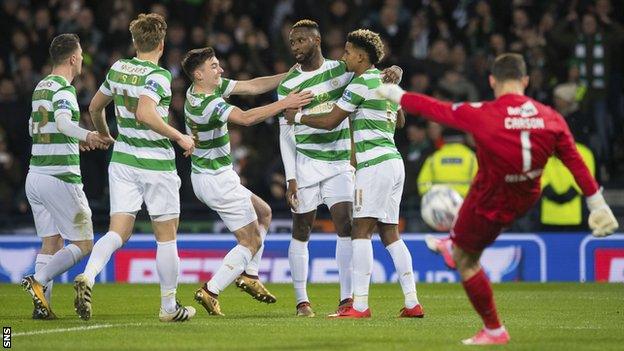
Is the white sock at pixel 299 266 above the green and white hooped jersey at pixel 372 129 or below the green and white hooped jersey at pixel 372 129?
below

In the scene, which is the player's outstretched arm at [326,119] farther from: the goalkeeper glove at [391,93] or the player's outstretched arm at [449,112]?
the player's outstretched arm at [449,112]

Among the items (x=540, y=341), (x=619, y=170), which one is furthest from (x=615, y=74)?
(x=540, y=341)

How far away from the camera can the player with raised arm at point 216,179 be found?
35.8ft

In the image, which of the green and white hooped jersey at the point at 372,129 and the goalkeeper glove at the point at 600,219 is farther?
the green and white hooped jersey at the point at 372,129

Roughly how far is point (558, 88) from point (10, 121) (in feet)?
27.4

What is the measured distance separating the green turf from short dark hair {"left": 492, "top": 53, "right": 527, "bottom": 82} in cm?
186

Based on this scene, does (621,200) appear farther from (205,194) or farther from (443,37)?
(205,194)

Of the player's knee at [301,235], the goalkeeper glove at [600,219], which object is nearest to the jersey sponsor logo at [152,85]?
the player's knee at [301,235]

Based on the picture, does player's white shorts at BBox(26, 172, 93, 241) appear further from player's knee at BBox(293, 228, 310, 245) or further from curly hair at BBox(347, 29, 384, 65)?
curly hair at BBox(347, 29, 384, 65)

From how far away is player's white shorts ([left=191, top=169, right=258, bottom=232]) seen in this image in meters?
11.1

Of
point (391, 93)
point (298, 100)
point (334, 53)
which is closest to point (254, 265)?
point (298, 100)

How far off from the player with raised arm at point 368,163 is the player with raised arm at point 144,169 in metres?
1.23

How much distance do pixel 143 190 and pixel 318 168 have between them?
168cm

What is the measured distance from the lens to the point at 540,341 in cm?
884
